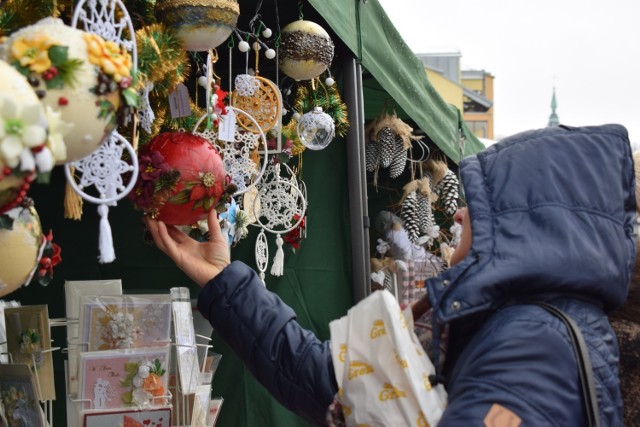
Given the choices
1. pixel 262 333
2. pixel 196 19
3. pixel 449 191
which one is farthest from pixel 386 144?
pixel 262 333

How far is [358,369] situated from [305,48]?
1.87 m

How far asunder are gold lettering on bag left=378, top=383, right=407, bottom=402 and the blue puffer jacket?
0.09 metres

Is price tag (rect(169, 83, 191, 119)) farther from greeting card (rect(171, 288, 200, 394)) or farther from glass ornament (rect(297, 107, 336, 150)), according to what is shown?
glass ornament (rect(297, 107, 336, 150))

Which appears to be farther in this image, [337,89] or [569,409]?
[337,89]

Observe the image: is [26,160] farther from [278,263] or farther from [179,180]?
[278,263]

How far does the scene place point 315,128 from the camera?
135 inches

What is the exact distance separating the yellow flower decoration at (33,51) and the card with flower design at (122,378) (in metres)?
1.12

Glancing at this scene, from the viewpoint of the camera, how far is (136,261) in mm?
3738

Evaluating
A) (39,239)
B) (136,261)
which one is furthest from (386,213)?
(39,239)

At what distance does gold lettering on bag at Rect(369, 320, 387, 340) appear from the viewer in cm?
152

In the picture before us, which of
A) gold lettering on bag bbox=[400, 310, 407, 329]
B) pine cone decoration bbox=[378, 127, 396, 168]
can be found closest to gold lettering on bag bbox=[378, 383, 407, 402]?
gold lettering on bag bbox=[400, 310, 407, 329]

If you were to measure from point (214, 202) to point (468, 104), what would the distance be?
29.9 metres

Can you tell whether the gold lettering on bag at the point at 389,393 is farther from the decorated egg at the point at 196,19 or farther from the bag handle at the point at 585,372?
the decorated egg at the point at 196,19

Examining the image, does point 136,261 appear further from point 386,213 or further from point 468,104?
point 468,104
